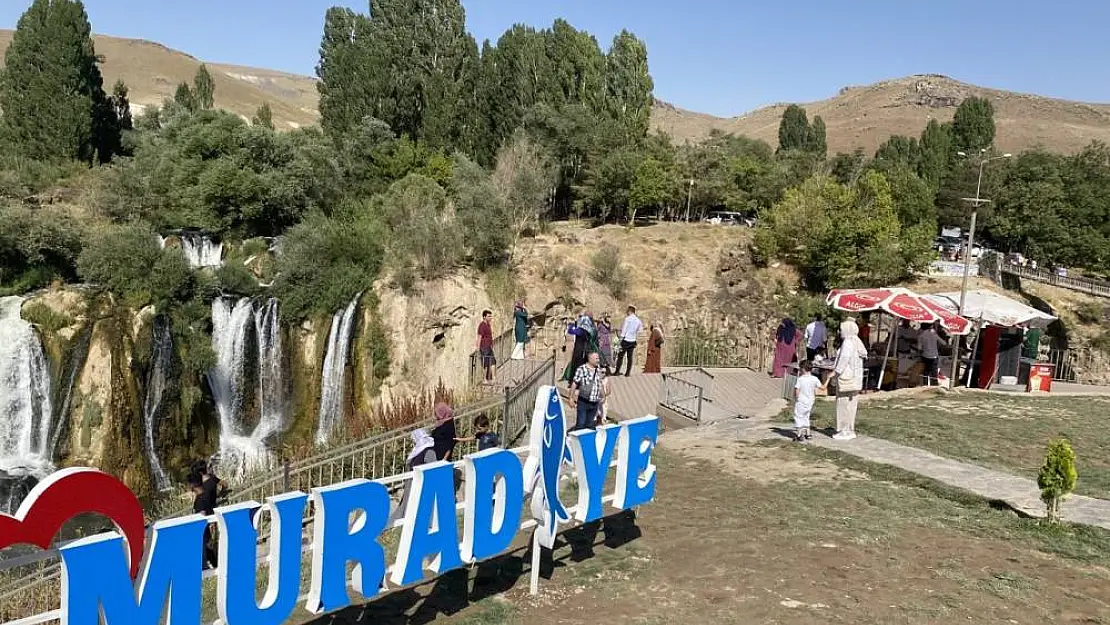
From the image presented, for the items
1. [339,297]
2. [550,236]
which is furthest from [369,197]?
[339,297]

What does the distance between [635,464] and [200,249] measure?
27.5 meters

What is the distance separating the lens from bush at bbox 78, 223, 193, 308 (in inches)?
970

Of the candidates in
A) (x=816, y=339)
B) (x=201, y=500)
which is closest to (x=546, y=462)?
(x=201, y=500)

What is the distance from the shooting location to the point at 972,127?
241 feet

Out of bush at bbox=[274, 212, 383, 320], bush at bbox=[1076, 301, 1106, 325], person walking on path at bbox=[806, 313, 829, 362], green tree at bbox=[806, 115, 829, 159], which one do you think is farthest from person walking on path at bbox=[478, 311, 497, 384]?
green tree at bbox=[806, 115, 829, 159]

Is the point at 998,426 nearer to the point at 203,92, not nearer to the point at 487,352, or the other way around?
the point at 487,352

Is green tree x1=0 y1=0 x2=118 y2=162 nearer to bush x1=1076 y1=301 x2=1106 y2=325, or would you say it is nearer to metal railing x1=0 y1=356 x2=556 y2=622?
metal railing x1=0 y1=356 x2=556 y2=622

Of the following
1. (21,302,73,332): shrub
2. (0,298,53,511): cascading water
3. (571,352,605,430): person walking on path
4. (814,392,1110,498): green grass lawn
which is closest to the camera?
(571,352,605,430): person walking on path

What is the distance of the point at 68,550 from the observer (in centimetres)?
489

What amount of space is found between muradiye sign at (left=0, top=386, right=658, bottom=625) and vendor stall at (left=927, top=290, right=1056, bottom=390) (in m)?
13.2

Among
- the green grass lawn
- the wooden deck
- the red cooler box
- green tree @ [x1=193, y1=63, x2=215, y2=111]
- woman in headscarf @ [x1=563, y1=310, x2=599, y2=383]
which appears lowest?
the wooden deck

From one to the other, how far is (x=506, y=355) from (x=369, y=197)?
20643 millimetres

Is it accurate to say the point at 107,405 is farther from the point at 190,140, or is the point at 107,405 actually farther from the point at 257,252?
the point at 190,140

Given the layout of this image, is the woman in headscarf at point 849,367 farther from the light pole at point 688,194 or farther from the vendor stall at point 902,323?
the light pole at point 688,194
